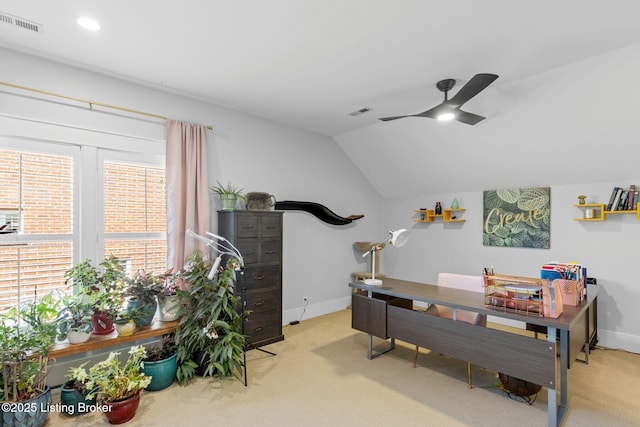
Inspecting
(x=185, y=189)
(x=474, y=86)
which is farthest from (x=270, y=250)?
(x=474, y=86)

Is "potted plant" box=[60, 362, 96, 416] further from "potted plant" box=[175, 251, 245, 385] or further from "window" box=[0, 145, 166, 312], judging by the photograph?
"window" box=[0, 145, 166, 312]

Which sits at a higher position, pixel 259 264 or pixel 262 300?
A: pixel 259 264

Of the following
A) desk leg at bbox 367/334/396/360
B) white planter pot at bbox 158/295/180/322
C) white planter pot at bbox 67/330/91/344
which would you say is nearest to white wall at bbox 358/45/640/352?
desk leg at bbox 367/334/396/360

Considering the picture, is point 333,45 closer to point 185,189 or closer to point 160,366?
point 185,189

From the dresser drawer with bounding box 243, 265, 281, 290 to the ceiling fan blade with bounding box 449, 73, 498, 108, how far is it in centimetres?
250

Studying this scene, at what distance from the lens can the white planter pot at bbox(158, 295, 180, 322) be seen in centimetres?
309

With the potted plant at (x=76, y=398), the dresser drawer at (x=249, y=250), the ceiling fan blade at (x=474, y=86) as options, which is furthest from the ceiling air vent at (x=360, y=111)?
the potted plant at (x=76, y=398)

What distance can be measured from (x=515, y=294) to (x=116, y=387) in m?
2.91

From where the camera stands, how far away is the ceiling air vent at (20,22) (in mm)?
2205

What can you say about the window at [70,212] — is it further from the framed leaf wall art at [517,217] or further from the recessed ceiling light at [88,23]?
the framed leaf wall art at [517,217]

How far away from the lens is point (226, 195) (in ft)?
11.8

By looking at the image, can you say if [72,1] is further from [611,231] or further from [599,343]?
[599,343]

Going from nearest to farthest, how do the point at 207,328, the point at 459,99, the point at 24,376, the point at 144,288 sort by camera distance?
the point at 24,376 → the point at 459,99 → the point at 207,328 → the point at 144,288

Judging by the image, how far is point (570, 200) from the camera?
394 centimetres
